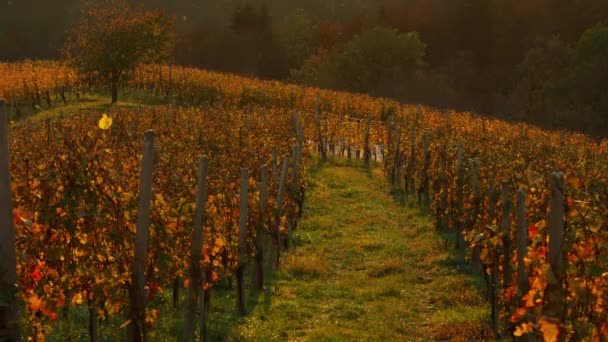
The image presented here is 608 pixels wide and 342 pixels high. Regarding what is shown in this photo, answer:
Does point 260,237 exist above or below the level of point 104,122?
below

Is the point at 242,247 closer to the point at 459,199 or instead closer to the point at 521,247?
the point at 521,247

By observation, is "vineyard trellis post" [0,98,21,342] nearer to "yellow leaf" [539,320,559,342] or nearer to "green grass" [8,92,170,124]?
"yellow leaf" [539,320,559,342]

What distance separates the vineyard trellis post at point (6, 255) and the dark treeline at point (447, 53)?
155 ft

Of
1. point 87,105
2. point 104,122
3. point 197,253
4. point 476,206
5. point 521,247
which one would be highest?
point 104,122

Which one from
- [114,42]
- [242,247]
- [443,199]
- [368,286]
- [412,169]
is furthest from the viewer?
[114,42]

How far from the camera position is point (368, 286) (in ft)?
38.9

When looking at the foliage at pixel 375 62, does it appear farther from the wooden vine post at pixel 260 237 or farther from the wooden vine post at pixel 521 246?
the wooden vine post at pixel 521 246

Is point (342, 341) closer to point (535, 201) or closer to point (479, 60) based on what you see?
point (535, 201)

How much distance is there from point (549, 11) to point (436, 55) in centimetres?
1211

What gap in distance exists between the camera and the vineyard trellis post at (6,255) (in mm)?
4492

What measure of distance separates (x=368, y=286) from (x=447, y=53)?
59.6 m

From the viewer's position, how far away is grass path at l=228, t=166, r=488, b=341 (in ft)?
31.9

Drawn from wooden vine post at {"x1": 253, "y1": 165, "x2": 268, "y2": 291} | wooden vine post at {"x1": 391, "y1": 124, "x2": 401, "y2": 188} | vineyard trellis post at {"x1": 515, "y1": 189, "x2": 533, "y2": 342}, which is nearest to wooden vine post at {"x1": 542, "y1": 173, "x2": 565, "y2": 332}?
vineyard trellis post at {"x1": 515, "y1": 189, "x2": 533, "y2": 342}

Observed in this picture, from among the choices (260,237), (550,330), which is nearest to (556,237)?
(550,330)
